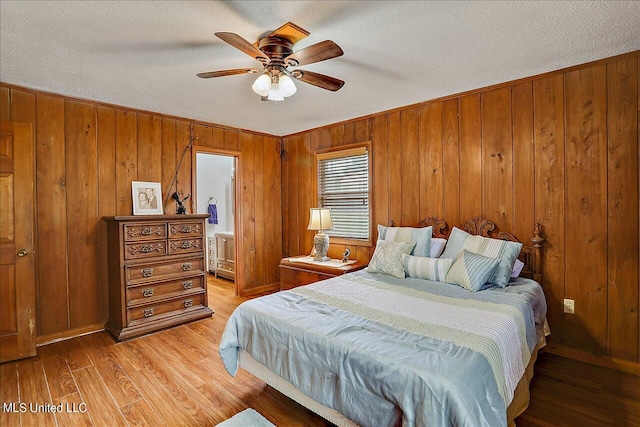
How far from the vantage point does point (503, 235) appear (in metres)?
2.92

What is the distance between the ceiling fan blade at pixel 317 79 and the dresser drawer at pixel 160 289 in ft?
8.32

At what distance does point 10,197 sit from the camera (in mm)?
2645

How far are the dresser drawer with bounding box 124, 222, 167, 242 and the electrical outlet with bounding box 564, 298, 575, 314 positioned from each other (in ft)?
12.3

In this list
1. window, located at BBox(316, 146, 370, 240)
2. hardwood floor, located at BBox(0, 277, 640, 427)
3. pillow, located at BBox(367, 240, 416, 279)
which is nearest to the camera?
hardwood floor, located at BBox(0, 277, 640, 427)

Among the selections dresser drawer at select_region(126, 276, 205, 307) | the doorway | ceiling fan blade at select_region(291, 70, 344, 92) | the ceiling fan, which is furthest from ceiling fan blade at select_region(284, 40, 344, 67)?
the doorway

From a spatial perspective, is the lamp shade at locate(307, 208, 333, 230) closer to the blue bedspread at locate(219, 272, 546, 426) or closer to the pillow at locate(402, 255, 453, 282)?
the pillow at locate(402, 255, 453, 282)

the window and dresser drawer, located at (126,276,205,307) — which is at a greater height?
the window

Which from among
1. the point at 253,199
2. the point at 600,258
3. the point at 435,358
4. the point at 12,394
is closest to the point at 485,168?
the point at 600,258

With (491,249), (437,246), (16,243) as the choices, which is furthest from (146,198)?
(491,249)

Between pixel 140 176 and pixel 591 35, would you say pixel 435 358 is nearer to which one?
pixel 591 35

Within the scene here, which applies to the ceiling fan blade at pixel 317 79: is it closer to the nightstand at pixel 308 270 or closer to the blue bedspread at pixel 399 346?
the blue bedspread at pixel 399 346

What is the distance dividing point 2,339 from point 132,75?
94.2 inches

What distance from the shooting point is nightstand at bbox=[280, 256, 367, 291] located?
350 centimetres

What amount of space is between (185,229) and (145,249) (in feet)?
1.48
